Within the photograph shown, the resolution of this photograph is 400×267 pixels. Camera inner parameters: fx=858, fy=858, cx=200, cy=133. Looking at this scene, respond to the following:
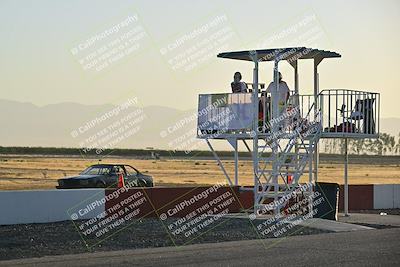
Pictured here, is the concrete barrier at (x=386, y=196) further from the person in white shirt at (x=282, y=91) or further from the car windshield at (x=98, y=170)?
the car windshield at (x=98, y=170)

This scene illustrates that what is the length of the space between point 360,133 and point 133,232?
847cm

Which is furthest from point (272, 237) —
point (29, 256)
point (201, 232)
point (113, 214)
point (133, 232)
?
point (29, 256)

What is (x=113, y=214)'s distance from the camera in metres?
20.8

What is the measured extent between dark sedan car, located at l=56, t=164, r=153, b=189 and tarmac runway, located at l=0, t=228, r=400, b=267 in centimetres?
1476

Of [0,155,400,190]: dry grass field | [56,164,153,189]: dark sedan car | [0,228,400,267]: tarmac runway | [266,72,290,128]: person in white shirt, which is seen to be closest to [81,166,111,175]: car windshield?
[56,164,153,189]: dark sedan car

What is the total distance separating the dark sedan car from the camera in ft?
103

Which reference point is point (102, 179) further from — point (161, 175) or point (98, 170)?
point (161, 175)

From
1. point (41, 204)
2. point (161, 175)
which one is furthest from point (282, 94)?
point (161, 175)

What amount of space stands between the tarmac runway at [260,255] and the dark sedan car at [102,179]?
14.8m

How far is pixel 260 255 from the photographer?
15086mm

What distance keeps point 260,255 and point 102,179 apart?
1790cm

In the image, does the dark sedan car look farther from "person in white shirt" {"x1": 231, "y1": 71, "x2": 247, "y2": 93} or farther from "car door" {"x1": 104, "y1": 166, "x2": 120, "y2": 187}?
"person in white shirt" {"x1": 231, "y1": 71, "x2": 247, "y2": 93}

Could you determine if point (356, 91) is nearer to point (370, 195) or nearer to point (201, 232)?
point (370, 195)

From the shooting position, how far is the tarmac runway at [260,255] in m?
13.9
